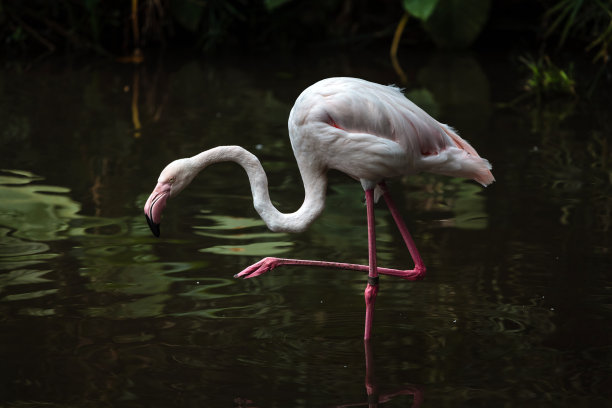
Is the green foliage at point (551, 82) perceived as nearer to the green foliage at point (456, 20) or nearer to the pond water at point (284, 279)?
the pond water at point (284, 279)

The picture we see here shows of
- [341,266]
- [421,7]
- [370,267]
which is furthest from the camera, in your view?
[421,7]

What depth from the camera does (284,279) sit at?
5027 mm

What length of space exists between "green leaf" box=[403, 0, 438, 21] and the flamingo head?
7558 millimetres

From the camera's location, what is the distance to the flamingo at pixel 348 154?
4.23 metres

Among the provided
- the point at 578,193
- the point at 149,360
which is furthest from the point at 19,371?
the point at 578,193

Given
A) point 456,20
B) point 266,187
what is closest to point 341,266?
point 266,187

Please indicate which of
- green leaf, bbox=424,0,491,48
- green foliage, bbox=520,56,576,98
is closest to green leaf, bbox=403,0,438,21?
green leaf, bbox=424,0,491,48

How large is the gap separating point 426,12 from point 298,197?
18.4ft

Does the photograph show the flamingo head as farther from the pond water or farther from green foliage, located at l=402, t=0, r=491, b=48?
green foliage, located at l=402, t=0, r=491, b=48

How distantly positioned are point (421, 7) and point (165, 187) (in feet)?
25.8

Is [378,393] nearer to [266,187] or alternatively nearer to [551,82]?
[266,187]

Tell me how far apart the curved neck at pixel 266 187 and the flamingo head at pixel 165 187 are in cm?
7

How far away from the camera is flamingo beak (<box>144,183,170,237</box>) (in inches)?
167

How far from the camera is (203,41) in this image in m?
13.7
